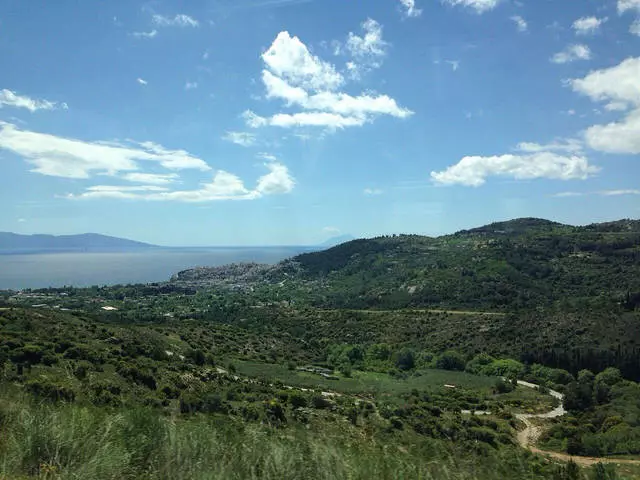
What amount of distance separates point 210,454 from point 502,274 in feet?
380

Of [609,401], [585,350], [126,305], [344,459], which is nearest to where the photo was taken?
[344,459]

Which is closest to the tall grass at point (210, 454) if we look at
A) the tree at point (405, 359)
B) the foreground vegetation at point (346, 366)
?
the foreground vegetation at point (346, 366)

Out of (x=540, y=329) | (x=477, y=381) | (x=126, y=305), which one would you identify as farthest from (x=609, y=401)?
(x=126, y=305)

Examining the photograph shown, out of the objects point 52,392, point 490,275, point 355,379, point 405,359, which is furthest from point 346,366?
point 490,275

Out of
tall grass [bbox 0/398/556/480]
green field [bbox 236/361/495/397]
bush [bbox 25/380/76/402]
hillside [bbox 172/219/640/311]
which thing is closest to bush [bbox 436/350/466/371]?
green field [bbox 236/361/495/397]

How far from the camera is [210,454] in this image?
183 inches

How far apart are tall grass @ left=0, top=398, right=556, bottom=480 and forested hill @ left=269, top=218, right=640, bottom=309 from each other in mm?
81905

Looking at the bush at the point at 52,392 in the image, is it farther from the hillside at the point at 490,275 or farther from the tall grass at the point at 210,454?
the hillside at the point at 490,275

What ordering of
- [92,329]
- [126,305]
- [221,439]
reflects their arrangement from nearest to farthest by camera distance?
[221,439] < [92,329] < [126,305]

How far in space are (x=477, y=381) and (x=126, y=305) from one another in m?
84.6

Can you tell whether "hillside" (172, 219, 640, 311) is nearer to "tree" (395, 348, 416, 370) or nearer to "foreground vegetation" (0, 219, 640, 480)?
"foreground vegetation" (0, 219, 640, 480)

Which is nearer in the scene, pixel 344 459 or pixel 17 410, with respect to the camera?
pixel 344 459

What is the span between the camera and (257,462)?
177 inches

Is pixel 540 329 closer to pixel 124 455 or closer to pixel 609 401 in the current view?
pixel 609 401
